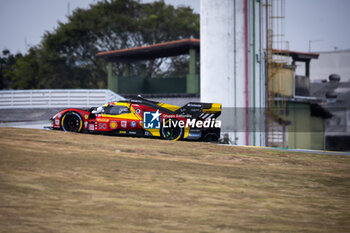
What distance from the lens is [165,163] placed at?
31.9ft

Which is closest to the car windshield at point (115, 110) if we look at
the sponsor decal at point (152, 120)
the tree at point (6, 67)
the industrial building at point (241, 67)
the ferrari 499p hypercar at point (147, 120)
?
the ferrari 499p hypercar at point (147, 120)

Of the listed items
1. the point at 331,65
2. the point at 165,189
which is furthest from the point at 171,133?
the point at 331,65

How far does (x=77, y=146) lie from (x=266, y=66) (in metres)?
16.4

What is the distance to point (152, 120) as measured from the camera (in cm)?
1441

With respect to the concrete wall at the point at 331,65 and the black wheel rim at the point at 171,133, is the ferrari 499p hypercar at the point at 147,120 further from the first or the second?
the concrete wall at the point at 331,65

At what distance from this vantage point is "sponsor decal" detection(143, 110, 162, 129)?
14.4 m

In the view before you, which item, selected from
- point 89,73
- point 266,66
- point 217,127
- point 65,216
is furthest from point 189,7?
point 65,216

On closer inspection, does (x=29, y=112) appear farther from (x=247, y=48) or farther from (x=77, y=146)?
(x=77, y=146)

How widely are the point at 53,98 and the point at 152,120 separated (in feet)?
44.1

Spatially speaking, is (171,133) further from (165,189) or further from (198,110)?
(165,189)

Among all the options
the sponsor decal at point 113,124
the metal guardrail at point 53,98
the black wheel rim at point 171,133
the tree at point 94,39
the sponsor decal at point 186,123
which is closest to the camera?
the sponsor decal at point 186,123

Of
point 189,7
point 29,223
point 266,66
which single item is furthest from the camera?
point 189,7

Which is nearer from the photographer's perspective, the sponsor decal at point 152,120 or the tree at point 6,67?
the sponsor decal at point 152,120

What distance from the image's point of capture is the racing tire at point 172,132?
567 inches
